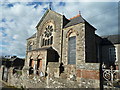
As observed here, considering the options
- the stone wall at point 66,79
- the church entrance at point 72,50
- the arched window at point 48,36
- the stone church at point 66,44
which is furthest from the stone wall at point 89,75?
the arched window at point 48,36

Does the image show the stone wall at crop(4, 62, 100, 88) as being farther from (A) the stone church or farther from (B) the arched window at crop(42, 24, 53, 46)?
(B) the arched window at crop(42, 24, 53, 46)

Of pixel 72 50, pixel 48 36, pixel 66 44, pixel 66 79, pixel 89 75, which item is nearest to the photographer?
pixel 89 75

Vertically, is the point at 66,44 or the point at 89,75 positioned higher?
the point at 66,44

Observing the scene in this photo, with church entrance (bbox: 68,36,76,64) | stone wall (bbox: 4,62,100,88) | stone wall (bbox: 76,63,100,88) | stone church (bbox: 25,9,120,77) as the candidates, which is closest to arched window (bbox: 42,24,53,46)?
stone church (bbox: 25,9,120,77)

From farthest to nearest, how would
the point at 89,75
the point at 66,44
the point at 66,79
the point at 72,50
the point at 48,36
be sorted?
the point at 48,36, the point at 66,44, the point at 72,50, the point at 66,79, the point at 89,75

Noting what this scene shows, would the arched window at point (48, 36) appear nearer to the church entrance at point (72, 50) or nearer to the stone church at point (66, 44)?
the stone church at point (66, 44)

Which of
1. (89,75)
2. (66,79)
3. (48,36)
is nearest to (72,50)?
(48,36)

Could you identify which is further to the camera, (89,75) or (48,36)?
(48,36)

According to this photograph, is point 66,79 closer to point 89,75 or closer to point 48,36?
point 89,75

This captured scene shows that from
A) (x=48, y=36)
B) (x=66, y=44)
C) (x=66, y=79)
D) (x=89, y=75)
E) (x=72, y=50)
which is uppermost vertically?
(x=48, y=36)

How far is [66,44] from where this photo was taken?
14.7 metres

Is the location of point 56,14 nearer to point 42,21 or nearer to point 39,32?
point 42,21

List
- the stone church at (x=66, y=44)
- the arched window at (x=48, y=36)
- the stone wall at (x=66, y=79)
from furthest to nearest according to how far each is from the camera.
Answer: the arched window at (x=48, y=36), the stone church at (x=66, y=44), the stone wall at (x=66, y=79)

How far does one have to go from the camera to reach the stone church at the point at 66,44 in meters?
13.0
